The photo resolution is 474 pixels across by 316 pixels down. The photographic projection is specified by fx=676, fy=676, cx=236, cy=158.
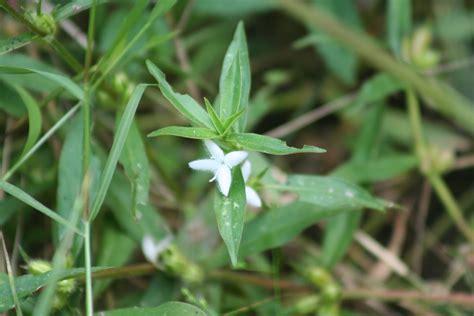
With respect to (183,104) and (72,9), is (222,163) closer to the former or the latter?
(183,104)

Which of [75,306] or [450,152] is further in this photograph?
[450,152]

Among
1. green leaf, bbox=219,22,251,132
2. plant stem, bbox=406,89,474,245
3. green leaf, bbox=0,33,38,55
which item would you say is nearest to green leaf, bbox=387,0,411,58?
plant stem, bbox=406,89,474,245

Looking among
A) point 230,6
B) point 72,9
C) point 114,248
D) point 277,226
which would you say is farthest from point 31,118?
point 230,6

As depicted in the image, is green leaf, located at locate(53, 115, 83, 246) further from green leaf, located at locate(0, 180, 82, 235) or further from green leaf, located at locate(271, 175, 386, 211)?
green leaf, located at locate(271, 175, 386, 211)

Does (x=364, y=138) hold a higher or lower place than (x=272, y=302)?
higher

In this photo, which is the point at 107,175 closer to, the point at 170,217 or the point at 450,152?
the point at 170,217

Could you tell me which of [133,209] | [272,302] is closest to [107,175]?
[133,209]
